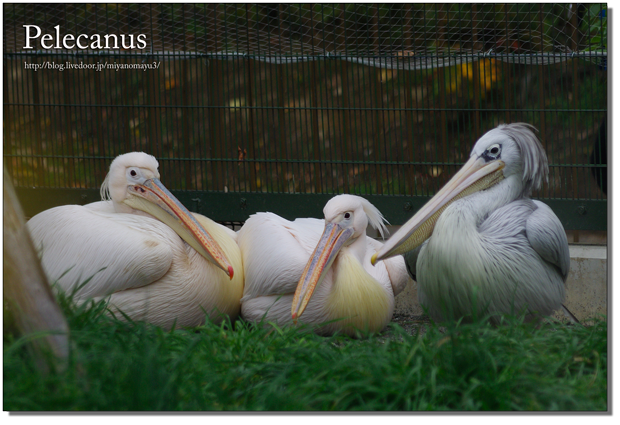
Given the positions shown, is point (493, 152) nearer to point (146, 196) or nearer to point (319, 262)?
point (319, 262)

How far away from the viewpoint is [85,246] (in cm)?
333

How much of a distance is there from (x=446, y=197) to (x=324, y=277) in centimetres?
80

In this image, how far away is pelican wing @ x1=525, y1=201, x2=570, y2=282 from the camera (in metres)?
3.04

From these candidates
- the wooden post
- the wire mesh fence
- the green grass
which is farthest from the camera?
the wire mesh fence

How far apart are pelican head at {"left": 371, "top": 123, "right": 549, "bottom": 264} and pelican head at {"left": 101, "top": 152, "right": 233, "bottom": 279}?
3.66 ft

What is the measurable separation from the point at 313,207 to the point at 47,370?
2.78 meters

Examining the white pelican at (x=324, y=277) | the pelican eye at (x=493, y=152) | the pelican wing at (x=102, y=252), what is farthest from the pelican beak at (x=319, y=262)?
the pelican eye at (x=493, y=152)

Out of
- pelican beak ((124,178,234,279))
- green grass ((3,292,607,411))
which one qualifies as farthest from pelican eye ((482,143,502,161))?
pelican beak ((124,178,234,279))

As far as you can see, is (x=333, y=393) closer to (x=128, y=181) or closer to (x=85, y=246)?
(x=85, y=246)

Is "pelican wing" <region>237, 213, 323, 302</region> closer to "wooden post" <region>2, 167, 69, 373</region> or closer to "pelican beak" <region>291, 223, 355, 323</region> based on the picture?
"pelican beak" <region>291, 223, 355, 323</region>

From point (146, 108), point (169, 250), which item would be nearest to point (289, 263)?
point (169, 250)

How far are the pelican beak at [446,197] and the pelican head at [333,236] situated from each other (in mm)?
323

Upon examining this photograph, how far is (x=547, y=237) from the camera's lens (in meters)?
3.04
